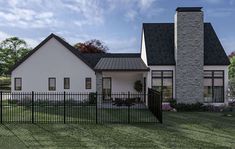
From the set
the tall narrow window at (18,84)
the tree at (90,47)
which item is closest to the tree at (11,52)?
the tree at (90,47)

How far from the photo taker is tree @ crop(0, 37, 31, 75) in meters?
59.7

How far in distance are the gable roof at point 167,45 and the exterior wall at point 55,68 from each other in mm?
6576

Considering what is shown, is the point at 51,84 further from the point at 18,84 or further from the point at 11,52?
the point at 11,52

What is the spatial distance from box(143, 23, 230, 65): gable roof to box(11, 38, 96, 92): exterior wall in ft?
21.6

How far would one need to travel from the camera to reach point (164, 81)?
83.2 ft

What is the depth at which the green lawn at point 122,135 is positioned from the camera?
12.2 metres

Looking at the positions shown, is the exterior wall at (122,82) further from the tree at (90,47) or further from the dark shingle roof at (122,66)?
the tree at (90,47)

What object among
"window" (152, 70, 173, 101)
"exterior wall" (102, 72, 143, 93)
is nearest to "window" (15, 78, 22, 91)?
"exterior wall" (102, 72, 143, 93)

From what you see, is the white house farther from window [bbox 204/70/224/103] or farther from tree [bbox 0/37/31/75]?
tree [bbox 0/37/31/75]

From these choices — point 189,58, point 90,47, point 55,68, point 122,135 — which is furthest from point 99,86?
point 90,47

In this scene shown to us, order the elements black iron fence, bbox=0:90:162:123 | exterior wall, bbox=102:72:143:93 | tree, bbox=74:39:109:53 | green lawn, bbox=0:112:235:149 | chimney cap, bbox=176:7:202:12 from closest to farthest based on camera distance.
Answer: green lawn, bbox=0:112:235:149 → black iron fence, bbox=0:90:162:123 → chimney cap, bbox=176:7:202:12 → exterior wall, bbox=102:72:143:93 → tree, bbox=74:39:109:53

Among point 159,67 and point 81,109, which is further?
point 159,67

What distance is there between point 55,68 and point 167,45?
1068 centimetres

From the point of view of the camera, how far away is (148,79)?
25422mm
